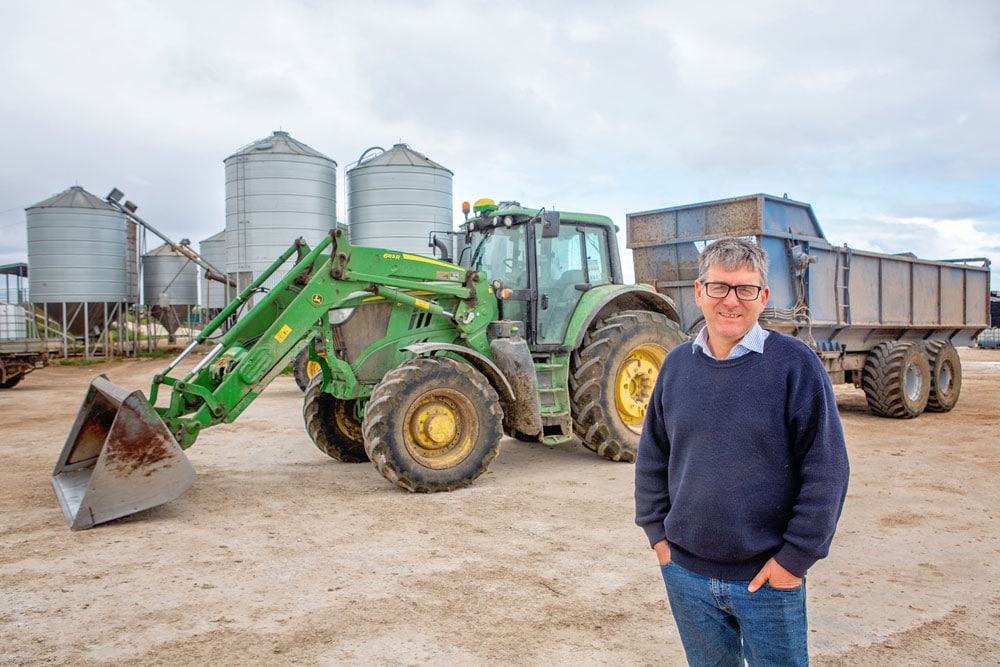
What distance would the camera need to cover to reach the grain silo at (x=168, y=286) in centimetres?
2412

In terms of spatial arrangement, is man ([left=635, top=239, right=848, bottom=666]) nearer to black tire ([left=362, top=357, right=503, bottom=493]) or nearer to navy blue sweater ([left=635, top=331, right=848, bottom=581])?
navy blue sweater ([left=635, top=331, right=848, bottom=581])

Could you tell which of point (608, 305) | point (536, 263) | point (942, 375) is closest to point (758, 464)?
point (536, 263)

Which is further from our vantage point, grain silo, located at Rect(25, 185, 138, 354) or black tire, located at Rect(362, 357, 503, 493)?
grain silo, located at Rect(25, 185, 138, 354)

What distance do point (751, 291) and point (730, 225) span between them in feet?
25.7

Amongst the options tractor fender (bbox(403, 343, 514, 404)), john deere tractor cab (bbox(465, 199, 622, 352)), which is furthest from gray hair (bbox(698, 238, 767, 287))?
john deere tractor cab (bbox(465, 199, 622, 352))

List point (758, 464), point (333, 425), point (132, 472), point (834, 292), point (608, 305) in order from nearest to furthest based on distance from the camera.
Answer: point (758, 464)
point (132, 472)
point (333, 425)
point (608, 305)
point (834, 292)

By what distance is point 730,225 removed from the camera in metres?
9.59

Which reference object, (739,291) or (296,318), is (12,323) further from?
(739,291)

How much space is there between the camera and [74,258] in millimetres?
21328

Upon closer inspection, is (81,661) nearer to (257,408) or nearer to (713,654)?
(713,654)

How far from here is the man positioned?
2008 millimetres

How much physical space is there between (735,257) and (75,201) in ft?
76.7

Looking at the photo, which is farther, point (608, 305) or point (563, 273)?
point (608, 305)

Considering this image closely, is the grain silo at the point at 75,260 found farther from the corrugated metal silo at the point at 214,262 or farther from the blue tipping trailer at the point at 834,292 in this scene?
the blue tipping trailer at the point at 834,292
